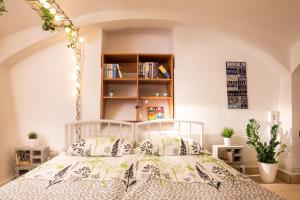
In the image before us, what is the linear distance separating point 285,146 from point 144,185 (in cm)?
256

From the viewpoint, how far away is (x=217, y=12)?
9.17 ft

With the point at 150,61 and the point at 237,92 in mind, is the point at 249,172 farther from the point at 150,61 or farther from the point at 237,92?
the point at 150,61

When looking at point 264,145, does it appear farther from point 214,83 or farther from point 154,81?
point 154,81

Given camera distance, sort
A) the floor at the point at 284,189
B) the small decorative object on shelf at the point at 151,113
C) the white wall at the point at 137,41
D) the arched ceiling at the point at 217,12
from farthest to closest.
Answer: the white wall at the point at 137,41
the small decorative object on shelf at the point at 151,113
the floor at the point at 284,189
the arched ceiling at the point at 217,12

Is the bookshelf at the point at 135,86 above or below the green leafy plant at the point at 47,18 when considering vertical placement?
below

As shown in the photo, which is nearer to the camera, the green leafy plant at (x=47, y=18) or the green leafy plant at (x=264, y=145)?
the green leafy plant at (x=47, y=18)

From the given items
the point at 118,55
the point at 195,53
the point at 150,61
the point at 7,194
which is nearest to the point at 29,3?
the point at 118,55

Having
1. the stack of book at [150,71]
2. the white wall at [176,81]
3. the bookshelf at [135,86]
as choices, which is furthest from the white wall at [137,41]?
the stack of book at [150,71]

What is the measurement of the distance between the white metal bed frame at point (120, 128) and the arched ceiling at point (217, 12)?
1412 mm

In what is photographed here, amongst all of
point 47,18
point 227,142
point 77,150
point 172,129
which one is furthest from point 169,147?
point 47,18

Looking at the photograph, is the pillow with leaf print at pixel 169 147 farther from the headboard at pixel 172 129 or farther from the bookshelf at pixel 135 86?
the bookshelf at pixel 135 86

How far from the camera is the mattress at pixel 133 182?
1.42 m

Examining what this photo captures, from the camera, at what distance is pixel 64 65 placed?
123 inches

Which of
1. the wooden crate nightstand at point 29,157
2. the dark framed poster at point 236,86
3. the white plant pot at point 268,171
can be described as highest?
the dark framed poster at point 236,86
